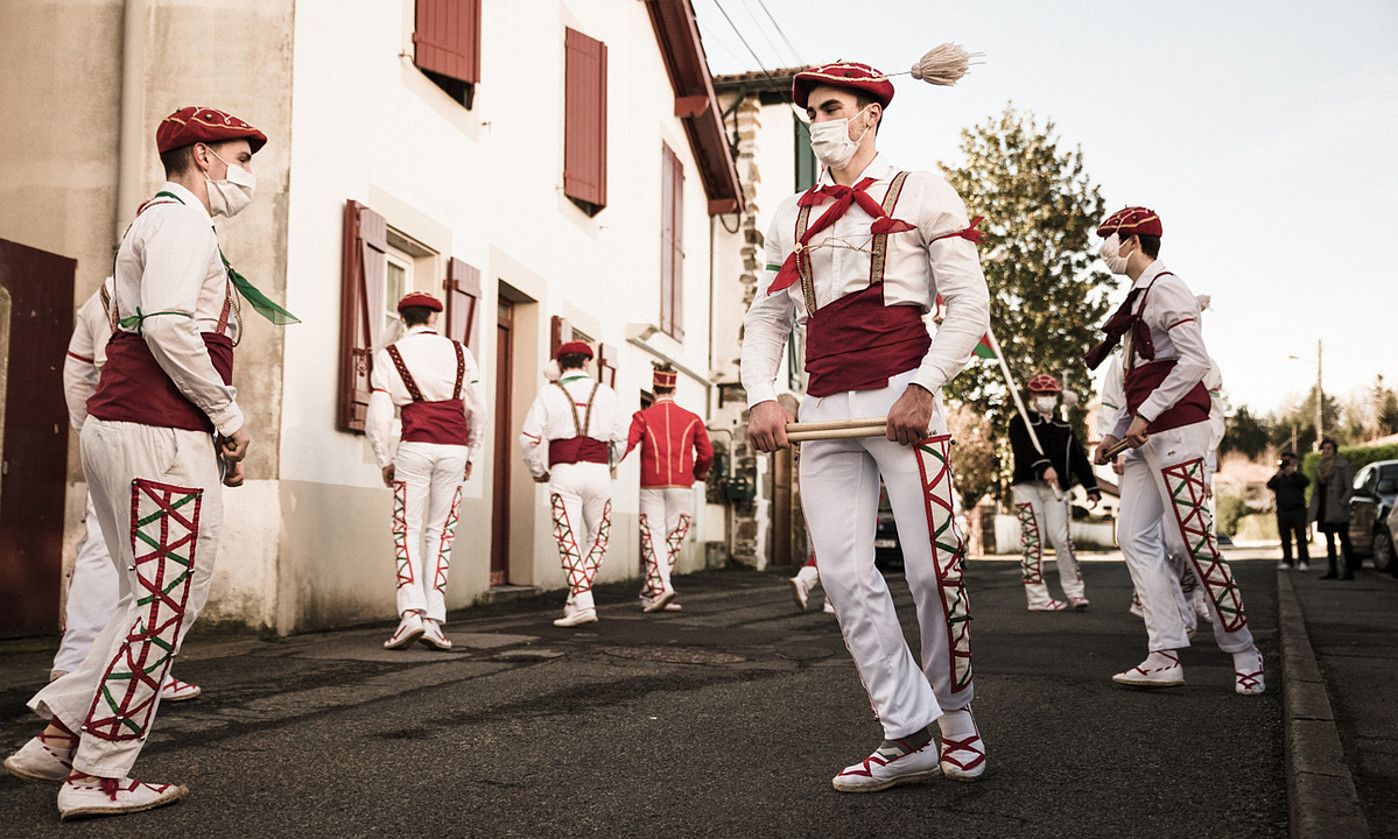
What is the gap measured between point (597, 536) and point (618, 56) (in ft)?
28.3

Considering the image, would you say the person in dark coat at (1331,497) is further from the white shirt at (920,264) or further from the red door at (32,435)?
the white shirt at (920,264)

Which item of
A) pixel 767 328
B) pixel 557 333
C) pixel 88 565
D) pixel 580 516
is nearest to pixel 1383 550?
pixel 557 333

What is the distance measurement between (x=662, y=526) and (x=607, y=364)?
15.9ft

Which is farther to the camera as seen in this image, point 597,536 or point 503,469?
point 503,469

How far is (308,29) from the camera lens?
8789mm

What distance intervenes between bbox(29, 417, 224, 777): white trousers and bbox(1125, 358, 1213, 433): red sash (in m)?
3.99

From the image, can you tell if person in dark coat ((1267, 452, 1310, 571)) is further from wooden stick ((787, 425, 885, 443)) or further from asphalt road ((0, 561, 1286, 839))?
wooden stick ((787, 425, 885, 443))

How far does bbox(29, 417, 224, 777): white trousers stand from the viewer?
3.53 m

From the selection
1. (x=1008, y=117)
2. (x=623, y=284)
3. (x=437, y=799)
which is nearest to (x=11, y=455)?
(x=437, y=799)

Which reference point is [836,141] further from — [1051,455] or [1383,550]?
[1383,550]

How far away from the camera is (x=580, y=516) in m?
9.71

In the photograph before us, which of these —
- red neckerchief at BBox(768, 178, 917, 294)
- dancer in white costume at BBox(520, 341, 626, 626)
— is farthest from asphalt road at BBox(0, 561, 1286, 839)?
dancer in white costume at BBox(520, 341, 626, 626)

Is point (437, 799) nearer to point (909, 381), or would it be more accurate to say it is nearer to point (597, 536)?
point (909, 381)

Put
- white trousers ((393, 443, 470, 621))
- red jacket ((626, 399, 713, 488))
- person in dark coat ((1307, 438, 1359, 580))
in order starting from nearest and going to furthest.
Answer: white trousers ((393, 443, 470, 621)), red jacket ((626, 399, 713, 488)), person in dark coat ((1307, 438, 1359, 580))
